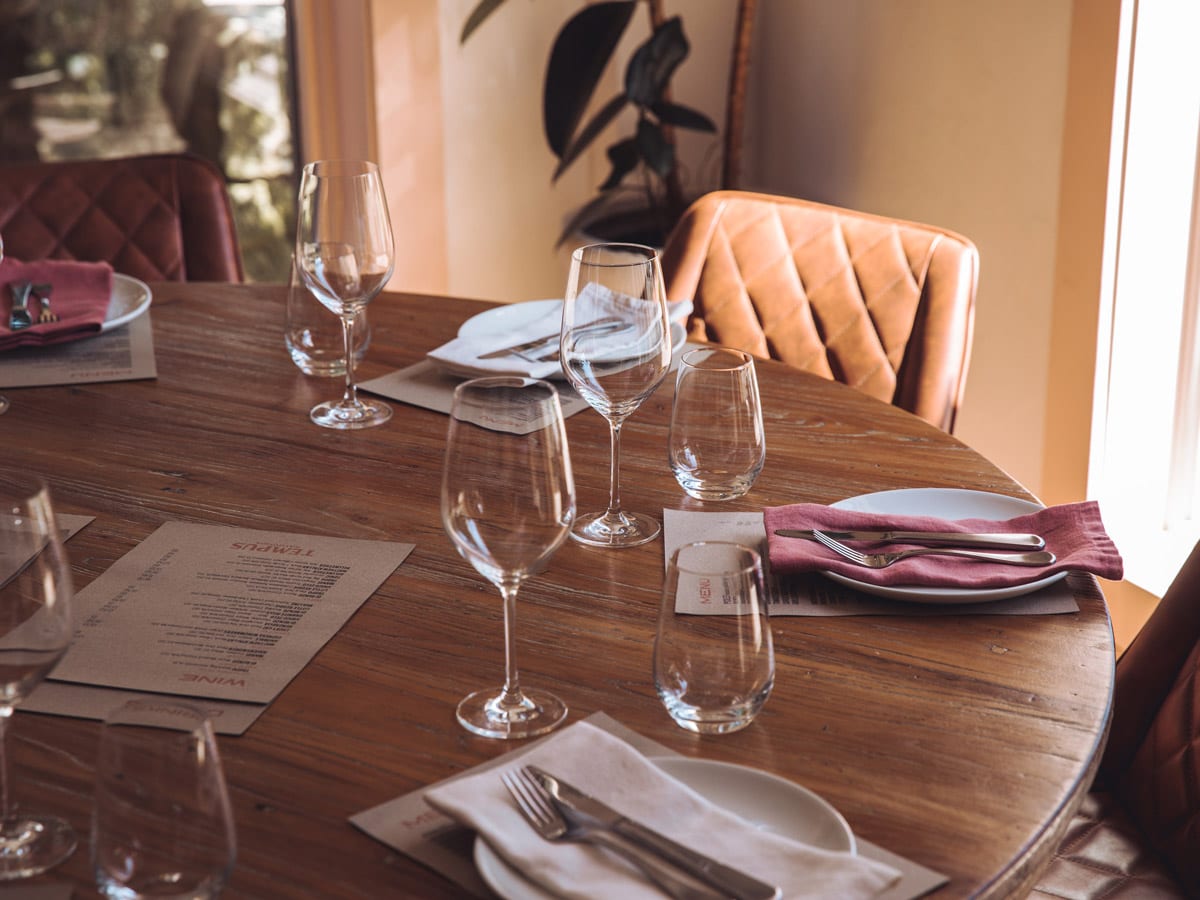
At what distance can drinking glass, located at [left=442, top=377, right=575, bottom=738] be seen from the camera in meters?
0.73

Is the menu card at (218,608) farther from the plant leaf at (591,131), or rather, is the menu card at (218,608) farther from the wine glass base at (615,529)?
the plant leaf at (591,131)

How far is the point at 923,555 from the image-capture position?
0.99 metres

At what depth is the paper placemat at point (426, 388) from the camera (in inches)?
54.4

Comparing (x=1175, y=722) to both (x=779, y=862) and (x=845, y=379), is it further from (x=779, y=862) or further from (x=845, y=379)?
(x=845, y=379)

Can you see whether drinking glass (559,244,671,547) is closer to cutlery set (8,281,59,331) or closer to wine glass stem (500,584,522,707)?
wine glass stem (500,584,522,707)

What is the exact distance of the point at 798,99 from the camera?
3107 mm

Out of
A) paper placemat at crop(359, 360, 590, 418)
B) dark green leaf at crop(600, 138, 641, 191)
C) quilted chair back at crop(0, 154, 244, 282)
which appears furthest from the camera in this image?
dark green leaf at crop(600, 138, 641, 191)

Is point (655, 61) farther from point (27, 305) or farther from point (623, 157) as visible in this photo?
point (27, 305)

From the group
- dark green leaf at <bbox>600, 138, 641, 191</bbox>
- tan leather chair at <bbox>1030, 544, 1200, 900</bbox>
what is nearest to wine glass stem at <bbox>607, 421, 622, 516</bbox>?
tan leather chair at <bbox>1030, 544, 1200, 900</bbox>

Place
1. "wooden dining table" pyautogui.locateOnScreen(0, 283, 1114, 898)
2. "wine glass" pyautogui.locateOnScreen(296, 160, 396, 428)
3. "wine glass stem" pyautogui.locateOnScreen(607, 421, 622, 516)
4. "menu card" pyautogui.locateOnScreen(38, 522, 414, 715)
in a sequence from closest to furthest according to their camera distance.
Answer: "wooden dining table" pyautogui.locateOnScreen(0, 283, 1114, 898) → "menu card" pyautogui.locateOnScreen(38, 522, 414, 715) → "wine glass stem" pyautogui.locateOnScreen(607, 421, 622, 516) → "wine glass" pyautogui.locateOnScreen(296, 160, 396, 428)

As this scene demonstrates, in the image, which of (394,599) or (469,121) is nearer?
(394,599)

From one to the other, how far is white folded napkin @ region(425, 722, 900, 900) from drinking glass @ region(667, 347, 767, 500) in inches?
16.2

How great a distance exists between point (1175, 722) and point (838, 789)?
1.69 feet

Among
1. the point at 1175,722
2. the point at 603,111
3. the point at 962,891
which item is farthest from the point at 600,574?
the point at 603,111
